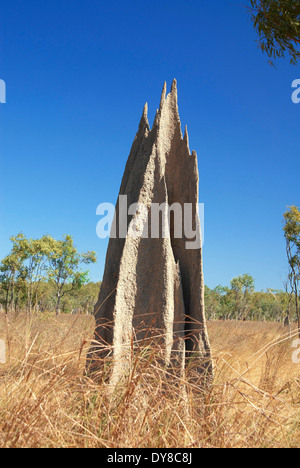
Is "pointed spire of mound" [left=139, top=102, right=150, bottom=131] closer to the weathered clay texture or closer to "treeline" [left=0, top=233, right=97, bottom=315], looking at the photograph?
the weathered clay texture

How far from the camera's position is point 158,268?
3.94 meters

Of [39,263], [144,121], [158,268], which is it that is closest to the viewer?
[158,268]

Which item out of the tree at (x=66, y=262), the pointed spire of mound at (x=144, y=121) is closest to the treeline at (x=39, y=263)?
the tree at (x=66, y=262)

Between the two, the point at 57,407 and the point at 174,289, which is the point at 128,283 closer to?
the point at 174,289

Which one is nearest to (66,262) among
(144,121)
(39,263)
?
(39,263)

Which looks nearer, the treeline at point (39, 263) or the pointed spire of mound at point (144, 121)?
the pointed spire of mound at point (144, 121)

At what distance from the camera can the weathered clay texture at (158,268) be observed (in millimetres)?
3732

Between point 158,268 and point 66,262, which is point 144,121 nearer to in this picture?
point 158,268

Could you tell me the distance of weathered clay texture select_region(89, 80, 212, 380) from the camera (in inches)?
147

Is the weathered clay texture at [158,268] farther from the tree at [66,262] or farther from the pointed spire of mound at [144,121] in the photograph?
the tree at [66,262]

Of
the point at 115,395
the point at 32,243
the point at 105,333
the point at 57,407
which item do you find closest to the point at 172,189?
the point at 105,333

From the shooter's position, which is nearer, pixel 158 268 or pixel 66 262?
pixel 158 268
